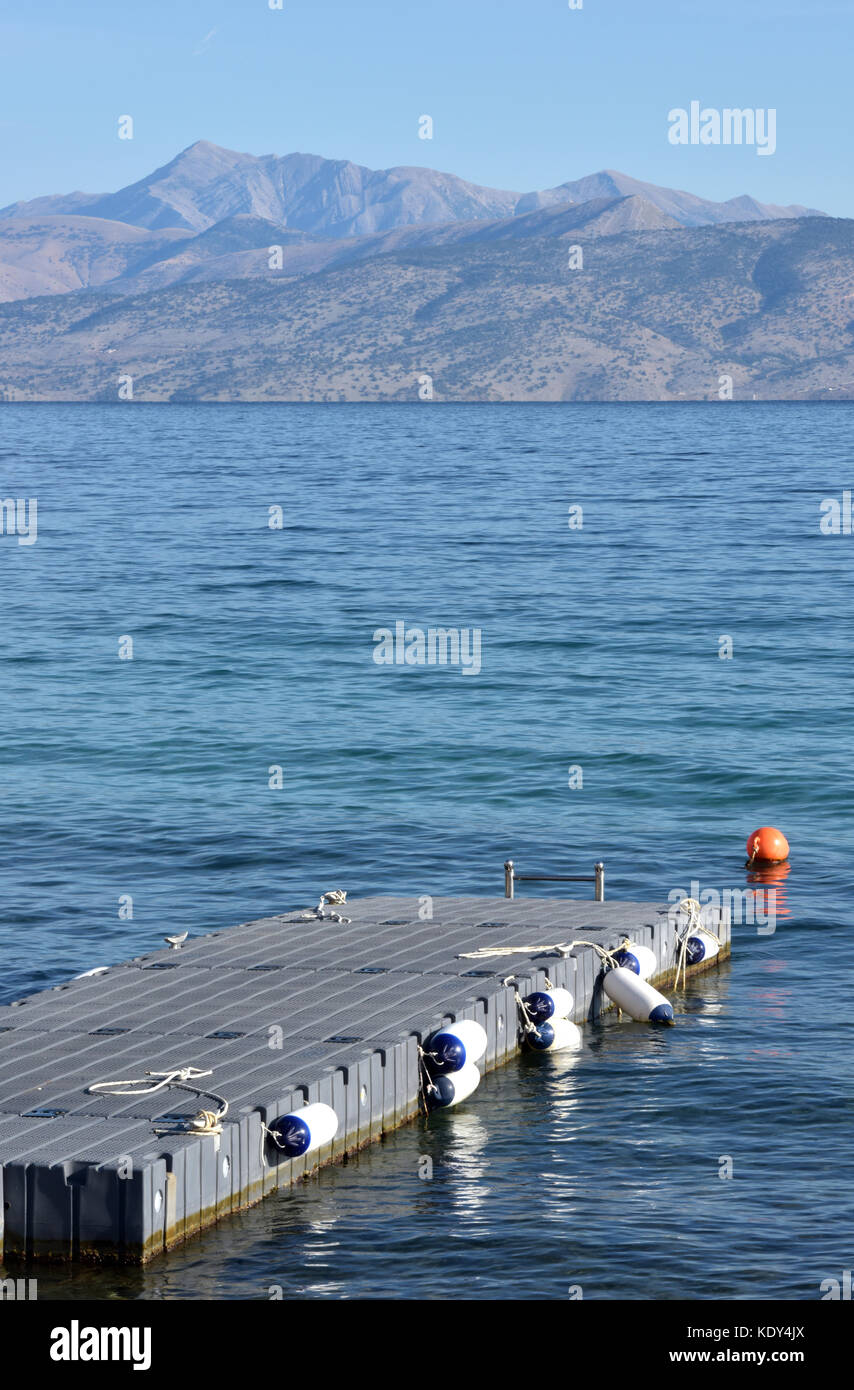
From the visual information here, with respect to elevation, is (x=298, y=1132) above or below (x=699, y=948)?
below

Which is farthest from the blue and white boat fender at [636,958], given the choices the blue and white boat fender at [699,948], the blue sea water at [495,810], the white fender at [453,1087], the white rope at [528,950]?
the white fender at [453,1087]

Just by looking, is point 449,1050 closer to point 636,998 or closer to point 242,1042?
point 242,1042

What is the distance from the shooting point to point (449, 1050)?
22.2 m

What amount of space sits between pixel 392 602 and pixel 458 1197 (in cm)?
6318

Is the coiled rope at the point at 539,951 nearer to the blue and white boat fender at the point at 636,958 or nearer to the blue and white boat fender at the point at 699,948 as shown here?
the blue and white boat fender at the point at 636,958

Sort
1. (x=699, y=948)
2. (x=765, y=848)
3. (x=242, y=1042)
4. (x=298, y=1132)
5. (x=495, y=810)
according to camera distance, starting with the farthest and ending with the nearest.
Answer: (x=495, y=810) < (x=765, y=848) < (x=699, y=948) < (x=242, y=1042) < (x=298, y=1132)

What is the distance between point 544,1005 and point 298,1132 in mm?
Result: 6558

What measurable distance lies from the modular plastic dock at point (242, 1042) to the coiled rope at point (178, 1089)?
115mm

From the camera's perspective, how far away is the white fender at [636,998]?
26641 millimetres

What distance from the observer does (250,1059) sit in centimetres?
2081

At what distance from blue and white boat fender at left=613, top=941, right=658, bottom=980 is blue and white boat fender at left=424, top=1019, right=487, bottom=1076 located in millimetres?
5432

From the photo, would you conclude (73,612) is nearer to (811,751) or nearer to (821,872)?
(811,751)

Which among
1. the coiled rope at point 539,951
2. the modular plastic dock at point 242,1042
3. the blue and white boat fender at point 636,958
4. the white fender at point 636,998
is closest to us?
the modular plastic dock at point 242,1042

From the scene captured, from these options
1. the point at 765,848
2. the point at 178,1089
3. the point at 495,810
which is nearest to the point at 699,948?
the point at 765,848
